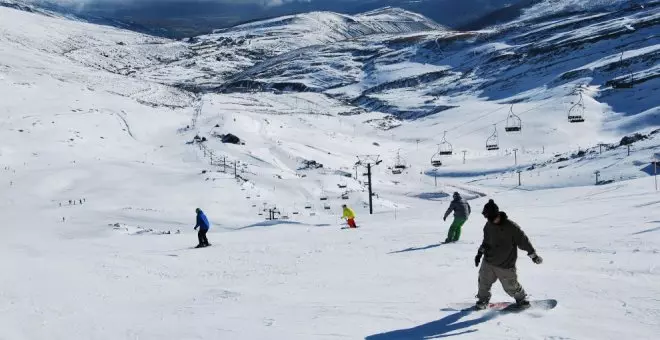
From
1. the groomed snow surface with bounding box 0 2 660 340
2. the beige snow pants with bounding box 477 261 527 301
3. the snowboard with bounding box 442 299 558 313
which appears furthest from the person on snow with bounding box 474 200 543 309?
the groomed snow surface with bounding box 0 2 660 340

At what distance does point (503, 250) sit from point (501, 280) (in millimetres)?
463

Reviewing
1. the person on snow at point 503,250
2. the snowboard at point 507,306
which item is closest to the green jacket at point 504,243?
the person on snow at point 503,250

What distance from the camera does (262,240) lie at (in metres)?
22.0

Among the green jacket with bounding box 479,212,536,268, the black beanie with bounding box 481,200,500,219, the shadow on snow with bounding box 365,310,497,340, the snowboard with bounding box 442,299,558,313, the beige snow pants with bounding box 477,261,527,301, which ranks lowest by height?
the shadow on snow with bounding box 365,310,497,340

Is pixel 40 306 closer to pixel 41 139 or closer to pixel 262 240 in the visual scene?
pixel 262 240

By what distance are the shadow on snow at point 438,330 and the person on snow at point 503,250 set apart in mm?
485

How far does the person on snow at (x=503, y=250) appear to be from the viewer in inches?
346

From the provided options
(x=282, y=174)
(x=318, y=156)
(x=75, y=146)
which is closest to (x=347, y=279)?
(x=282, y=174)

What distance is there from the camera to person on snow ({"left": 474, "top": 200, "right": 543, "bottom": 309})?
28.8 ft

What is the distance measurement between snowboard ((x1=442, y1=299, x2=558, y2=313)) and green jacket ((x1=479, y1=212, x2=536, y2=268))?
650 mm

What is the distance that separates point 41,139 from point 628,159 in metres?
56.9

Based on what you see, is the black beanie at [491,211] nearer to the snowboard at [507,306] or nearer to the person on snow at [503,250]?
the person on snow at [503,250]

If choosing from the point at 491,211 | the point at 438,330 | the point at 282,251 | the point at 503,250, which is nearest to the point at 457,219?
the point at 282,251

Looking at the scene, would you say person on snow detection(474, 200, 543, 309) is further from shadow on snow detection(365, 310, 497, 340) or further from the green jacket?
shadow on snow detection(365, 310, 497, 340)
